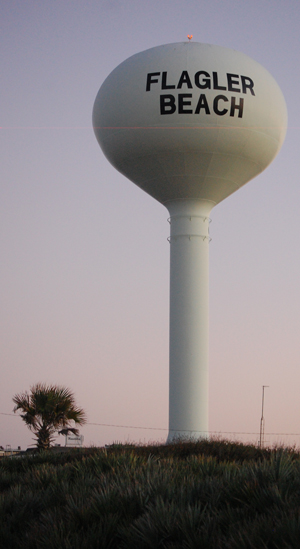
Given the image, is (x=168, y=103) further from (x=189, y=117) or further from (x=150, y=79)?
(x=150, y=79)

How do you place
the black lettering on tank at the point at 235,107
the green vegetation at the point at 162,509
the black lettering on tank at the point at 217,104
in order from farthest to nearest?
the black lettering on tank at the point at 235,107 → the black lettering on tank at the point at 217,104 → the green vegetation at the point at 162,509

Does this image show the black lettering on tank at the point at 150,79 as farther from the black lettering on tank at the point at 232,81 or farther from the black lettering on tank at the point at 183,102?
the black lettering on tank at the point at 232,81

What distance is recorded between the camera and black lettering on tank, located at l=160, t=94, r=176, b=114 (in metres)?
22.8

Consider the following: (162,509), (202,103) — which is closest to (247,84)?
(202,103)

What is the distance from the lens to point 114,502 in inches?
363

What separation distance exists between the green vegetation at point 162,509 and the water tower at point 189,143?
11.8 metres

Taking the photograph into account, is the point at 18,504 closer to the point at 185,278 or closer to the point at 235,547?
the point at 235,547

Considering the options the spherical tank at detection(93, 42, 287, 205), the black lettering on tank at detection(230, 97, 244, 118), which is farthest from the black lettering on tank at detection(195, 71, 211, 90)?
the black lettering on tank at detection(230, 97, 244, 118)

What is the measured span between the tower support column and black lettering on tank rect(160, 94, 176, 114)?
3.59 meters

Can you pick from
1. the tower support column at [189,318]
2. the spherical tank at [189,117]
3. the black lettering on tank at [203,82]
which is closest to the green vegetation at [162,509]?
the tower support column at [189,318]

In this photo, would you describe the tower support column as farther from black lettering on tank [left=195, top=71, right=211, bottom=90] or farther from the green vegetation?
the green vegetation

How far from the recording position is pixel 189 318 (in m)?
24.4

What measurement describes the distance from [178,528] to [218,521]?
0.46m

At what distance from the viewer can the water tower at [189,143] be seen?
22922mm
